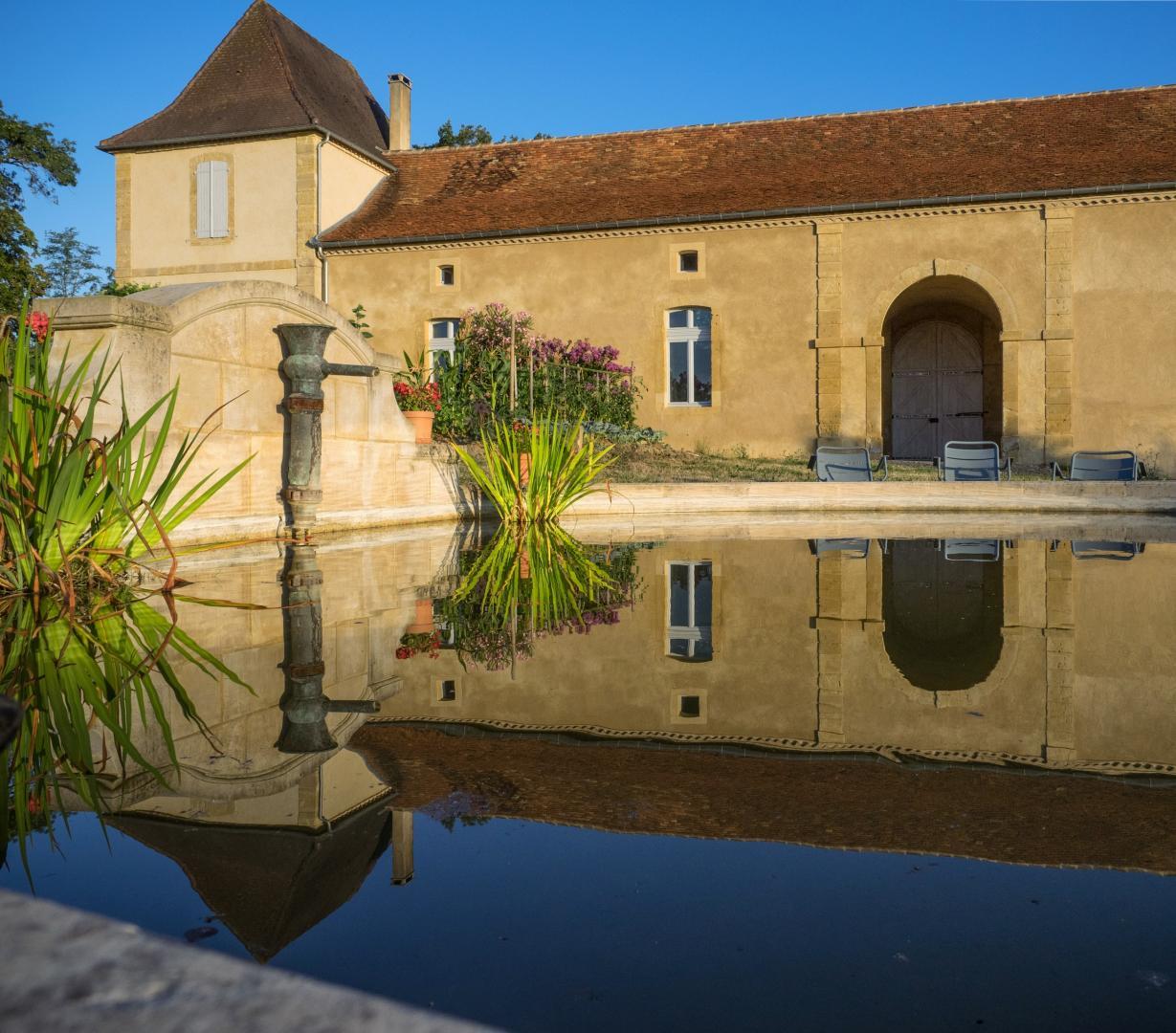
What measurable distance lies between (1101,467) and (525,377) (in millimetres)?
8318

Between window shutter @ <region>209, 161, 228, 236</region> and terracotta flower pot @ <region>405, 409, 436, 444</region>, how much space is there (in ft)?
41.9

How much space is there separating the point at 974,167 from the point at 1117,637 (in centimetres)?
1614

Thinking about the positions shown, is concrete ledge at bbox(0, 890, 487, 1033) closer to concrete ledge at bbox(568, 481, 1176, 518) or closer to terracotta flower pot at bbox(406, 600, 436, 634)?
terracotta flower pot at bbox(406, 600, 436, 634)

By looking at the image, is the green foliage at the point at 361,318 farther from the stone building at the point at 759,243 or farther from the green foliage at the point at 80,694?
the green foliage at the point at 80,694

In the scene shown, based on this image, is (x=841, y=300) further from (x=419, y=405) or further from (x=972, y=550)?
(x=972, y=550)

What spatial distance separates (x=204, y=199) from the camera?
21.7 metres

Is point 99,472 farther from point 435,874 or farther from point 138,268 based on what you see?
point 138,268

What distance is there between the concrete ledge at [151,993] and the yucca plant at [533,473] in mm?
8471

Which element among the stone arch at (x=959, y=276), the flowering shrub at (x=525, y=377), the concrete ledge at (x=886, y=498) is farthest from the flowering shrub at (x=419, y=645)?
the stone arch at (x=959, y=276)

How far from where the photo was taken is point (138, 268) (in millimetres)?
22234

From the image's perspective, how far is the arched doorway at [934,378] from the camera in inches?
906

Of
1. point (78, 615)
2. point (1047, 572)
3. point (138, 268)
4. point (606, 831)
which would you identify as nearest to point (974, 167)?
point (1047, 572)

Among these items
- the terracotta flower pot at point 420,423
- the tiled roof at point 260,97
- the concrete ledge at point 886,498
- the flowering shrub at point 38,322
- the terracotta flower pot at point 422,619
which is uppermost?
the tiled roof at point 260,97

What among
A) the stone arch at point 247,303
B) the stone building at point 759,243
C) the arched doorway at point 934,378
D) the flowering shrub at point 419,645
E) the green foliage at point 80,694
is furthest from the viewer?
the arched doorway at point 934,378
